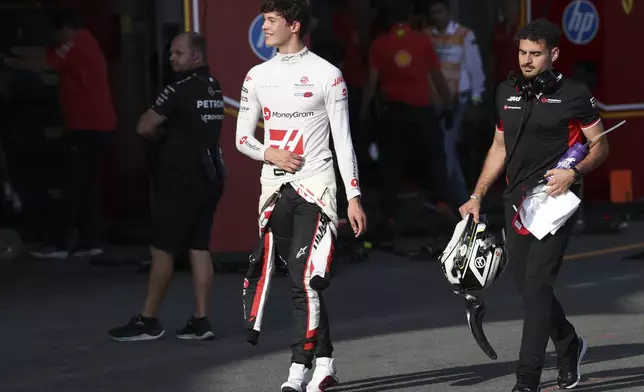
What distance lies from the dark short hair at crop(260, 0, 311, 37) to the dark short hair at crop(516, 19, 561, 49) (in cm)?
100

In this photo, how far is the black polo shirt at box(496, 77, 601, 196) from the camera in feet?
22.5

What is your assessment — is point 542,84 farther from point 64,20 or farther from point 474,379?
point 64,20

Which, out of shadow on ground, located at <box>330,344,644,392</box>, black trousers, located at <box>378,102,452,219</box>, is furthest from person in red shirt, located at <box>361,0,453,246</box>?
shadow on ground, located at <box>330,344,644,392</box>

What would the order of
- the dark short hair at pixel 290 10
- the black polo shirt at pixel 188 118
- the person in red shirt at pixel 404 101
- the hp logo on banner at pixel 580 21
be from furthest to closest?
the hp logo on banner at pixel 580 21 → the person in red shirt at pixel 404 101 → the black polo shirt at pixel 188 118 → the dark short hair at pixel 290 10

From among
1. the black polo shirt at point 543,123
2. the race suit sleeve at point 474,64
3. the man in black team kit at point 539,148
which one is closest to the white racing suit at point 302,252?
the man in black team kit at point 539,148

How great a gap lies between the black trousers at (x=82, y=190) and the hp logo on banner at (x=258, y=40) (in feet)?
6.37

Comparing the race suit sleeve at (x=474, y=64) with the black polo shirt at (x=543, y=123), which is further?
the race suit sleeve at (x=474, y=64)

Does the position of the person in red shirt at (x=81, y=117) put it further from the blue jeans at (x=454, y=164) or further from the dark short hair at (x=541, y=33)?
the dark short hair at (x=541, y=33)

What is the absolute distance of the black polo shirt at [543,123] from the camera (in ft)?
Answer: 22.5

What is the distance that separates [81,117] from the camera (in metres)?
12.3

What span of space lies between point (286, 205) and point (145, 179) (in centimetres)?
671

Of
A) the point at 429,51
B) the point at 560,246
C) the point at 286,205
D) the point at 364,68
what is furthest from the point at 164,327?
the point at 364,68

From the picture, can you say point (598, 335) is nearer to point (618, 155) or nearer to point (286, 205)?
point (286, 205)

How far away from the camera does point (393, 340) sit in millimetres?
8742
